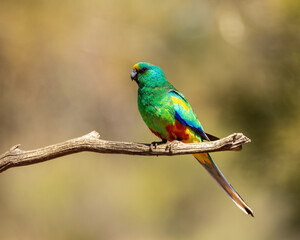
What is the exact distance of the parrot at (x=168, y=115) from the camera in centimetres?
439

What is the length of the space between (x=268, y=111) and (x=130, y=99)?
5.62 m

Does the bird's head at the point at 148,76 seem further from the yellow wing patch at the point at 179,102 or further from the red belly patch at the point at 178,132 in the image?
the red belly patch at the point at 178,132

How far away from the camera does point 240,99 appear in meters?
5.90

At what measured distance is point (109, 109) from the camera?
10562 mm

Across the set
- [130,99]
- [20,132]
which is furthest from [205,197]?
Answer: [20,132]

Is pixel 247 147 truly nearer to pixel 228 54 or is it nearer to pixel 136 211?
pixel 228 54

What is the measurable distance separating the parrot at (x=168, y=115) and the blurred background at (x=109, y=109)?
298 centimetres

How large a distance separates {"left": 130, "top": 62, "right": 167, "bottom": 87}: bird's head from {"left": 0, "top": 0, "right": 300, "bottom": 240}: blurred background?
121 inches

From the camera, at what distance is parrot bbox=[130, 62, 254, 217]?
14.4ft

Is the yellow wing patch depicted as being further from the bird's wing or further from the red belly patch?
the red belly patch

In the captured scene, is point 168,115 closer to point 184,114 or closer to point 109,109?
point 184,114

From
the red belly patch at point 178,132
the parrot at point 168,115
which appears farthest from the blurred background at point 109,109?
the red belly patch at point 178,132

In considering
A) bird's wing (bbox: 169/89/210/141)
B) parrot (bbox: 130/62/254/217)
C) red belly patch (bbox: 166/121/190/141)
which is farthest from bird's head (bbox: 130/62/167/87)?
red belly patch (bbox: 166/121/190/141)

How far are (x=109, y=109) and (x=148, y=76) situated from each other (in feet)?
19.6
